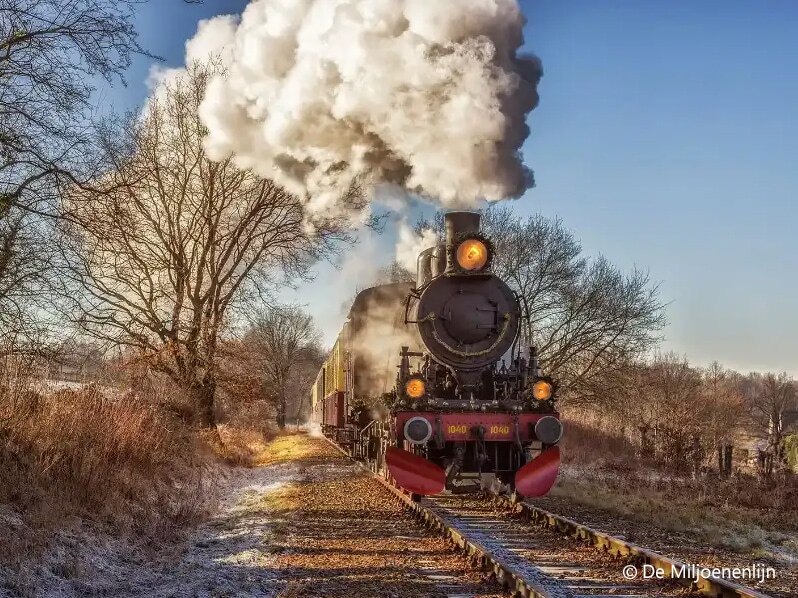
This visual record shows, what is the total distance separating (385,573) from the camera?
5.93 meters

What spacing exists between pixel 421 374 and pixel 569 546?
293 centimetres

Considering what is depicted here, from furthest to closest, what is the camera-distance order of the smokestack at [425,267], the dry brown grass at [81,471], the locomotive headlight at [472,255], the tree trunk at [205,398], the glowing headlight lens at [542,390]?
the tree trunk at [205,398], the smokestack at [425,267], the locomotive headlight at [472,255], the glowing headlight lens at [542,390], the dry brown grass at [81,471]

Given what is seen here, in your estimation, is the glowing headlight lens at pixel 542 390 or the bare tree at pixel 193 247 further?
the bare tree at pixel 193 247

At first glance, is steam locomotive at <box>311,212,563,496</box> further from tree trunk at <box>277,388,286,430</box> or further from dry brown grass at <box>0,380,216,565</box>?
tree trunk at <box>277,388,286,430</box>

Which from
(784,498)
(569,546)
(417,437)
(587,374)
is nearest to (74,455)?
(417,437)

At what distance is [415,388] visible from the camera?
9.20 metres

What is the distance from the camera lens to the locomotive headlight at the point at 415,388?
30.1ft

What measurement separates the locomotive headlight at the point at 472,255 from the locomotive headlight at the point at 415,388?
→ 5.36ft

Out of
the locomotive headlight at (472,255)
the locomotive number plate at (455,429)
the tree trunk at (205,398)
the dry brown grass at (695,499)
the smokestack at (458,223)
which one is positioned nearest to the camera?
the dry brown grass at (695,499)

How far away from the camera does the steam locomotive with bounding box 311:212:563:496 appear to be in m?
9.11

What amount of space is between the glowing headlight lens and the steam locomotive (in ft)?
0.04

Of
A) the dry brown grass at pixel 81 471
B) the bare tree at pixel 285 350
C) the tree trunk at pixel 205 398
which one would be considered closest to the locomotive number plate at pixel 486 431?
the dry brown grass at pixel 81 471

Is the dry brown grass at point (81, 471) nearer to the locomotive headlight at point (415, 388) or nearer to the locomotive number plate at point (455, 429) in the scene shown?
the locomotive headlight at point (415, 388)

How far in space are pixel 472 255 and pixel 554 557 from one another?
420 cm
